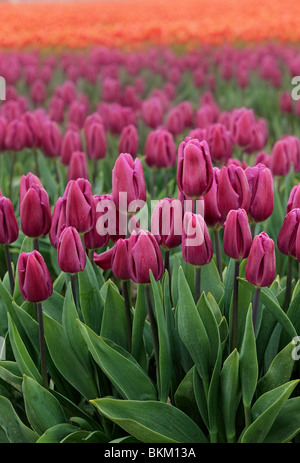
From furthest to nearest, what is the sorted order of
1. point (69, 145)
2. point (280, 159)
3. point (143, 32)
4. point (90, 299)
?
point (143, 32) < point (69, 145) < point (280, 159) < point (90, 299)

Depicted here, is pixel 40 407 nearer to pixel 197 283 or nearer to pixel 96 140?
pixel 197 283

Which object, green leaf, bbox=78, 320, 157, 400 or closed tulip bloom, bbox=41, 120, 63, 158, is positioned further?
closed tulip bloom, bbox=41, 120, 63, 158

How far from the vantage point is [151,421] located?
1.71 metres

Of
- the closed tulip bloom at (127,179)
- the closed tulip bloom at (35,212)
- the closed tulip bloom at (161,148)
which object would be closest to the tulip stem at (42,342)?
the closed tulip bloom at (35,212)

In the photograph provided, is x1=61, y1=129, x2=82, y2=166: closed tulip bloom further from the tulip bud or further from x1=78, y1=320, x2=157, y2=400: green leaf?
x1=78, y1=320, x2=157, y2=400: green leaf

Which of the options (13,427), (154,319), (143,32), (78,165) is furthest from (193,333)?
(143,32)

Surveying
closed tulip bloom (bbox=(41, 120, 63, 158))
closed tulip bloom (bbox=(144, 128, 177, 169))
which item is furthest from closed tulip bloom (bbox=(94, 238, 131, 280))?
closed tulip bloom (bbox=(41, 120, 63, 158))

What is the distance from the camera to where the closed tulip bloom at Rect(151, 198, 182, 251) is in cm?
167

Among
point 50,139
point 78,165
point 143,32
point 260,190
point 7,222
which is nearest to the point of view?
point 260,190

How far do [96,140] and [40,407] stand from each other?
1548mm

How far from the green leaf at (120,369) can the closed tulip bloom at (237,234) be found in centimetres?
41

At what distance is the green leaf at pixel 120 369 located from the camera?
1715mm

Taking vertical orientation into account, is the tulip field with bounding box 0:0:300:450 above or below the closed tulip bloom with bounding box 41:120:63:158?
below

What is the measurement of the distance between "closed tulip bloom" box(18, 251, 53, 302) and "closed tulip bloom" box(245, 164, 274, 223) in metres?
0.57
